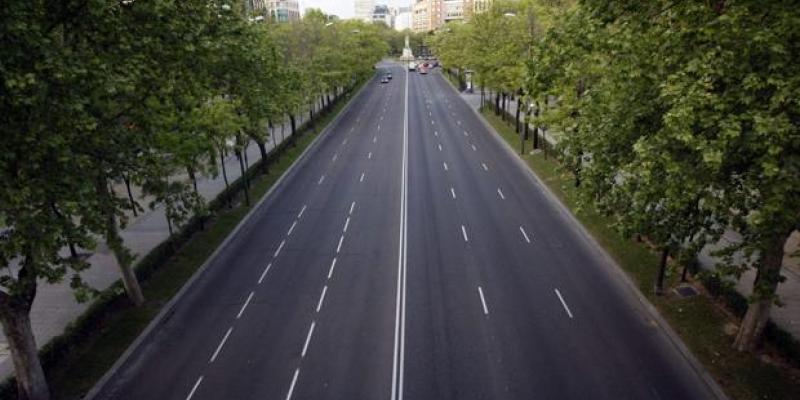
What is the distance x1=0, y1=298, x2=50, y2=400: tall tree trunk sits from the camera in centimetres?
1320

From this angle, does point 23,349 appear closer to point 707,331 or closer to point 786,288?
point 707,331

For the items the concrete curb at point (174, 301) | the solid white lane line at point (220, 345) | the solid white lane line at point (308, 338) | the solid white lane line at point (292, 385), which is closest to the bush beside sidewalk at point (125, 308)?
the concrete curb at point (174, 301)

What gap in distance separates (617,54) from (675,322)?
8.39 m

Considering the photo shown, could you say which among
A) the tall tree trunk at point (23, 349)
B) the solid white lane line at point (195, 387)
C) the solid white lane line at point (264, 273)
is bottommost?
the solid white lane line at point (195, 387)

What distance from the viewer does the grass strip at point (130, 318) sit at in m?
14.9

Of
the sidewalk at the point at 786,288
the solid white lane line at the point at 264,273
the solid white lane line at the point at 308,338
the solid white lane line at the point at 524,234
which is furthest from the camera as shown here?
the solid white lane line at the point at 524,234

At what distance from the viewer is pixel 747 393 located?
1309 centimetres

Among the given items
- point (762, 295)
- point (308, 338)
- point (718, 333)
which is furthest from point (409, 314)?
point (762, 295)

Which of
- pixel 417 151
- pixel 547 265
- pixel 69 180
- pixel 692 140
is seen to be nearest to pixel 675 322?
Result: pixel 547 265

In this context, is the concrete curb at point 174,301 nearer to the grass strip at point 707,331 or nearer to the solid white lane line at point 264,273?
the solid white lane line at point 264,273

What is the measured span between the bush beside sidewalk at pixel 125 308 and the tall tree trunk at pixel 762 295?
49.4 ft

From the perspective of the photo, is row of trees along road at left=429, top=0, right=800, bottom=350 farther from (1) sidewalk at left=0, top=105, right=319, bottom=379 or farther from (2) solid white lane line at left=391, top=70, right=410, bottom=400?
(1) sidewalk at left=0, top=105, right=319, bottom=379

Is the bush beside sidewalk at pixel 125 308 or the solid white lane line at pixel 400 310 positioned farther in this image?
the bush beside sidewalk at pixel 125 308

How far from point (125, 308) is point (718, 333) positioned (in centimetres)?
1914
